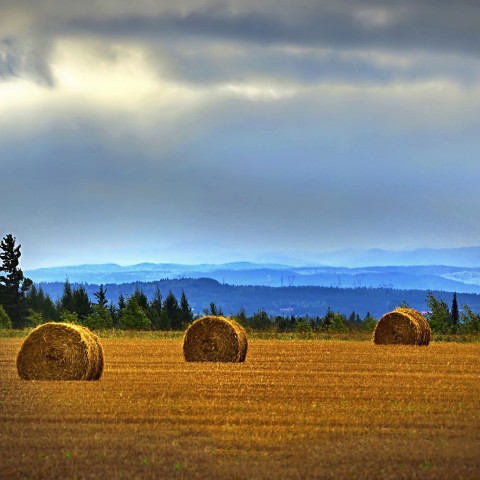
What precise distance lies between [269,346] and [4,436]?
23.8m

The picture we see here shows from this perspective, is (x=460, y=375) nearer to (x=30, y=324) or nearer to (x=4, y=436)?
(x=4, y=436)

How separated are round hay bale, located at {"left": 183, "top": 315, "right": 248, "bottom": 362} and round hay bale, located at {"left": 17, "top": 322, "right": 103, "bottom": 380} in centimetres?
591

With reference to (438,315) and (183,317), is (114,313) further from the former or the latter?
(438,315)

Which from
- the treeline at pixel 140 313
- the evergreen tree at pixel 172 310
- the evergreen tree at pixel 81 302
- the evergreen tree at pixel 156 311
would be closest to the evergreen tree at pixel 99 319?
the treeline at pixel 140 313

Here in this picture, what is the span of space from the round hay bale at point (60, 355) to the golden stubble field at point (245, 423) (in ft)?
1.48

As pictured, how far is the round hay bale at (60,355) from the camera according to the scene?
24.4 meters

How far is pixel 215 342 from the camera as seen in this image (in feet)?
99.9

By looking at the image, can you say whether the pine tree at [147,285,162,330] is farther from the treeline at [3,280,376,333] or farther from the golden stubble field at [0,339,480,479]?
the golden stubble field at [0,339,480,479]

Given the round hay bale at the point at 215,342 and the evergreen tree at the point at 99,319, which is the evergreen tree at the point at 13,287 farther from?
the round hay bale at the point at 215,342

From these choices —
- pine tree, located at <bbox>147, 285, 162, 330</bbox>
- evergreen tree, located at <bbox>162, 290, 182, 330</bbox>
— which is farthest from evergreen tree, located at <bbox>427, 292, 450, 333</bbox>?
evergreen tree, located at <bbox>162, 290, 182, 330</bbox>

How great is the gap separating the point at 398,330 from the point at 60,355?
57.8ft

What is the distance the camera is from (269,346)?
1524 inches

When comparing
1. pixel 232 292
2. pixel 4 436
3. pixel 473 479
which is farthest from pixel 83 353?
pixel 232 292

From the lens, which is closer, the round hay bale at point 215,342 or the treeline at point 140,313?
the round hay bale at point 215,342
